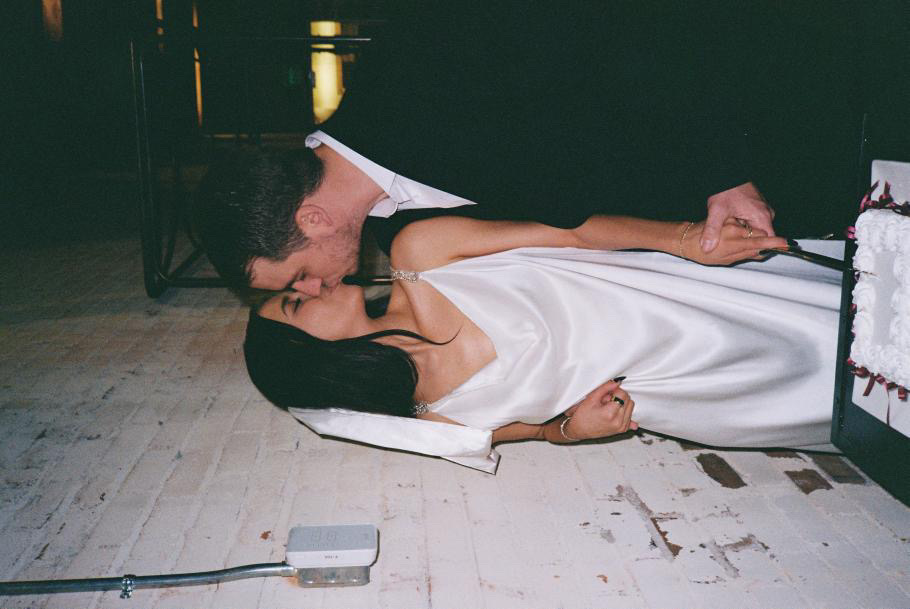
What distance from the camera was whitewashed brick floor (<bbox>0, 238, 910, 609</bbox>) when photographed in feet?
5.06

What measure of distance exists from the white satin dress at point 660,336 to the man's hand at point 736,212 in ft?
0.61

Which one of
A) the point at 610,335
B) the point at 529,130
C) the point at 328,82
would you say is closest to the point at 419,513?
the point at 610,335

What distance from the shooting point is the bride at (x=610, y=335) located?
177 cm

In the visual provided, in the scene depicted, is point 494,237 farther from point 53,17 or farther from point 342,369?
point 53,17

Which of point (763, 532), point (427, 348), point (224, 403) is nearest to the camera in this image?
point (763, 532)

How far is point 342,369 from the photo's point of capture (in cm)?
196

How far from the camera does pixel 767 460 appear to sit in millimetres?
2076

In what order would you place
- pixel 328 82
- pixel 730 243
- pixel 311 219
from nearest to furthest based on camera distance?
pixel 730 243, pixel 311 219, pixel 328 82

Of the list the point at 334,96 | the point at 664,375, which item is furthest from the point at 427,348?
the point at 334,96

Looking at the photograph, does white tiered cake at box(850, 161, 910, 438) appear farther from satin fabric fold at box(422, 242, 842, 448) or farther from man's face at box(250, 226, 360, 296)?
man's face at box(250, 226, 360, 296)

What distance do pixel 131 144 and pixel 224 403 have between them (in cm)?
948

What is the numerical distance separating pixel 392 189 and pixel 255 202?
13.4 inches

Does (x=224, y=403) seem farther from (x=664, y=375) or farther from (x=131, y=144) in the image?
(x=131, y=144)

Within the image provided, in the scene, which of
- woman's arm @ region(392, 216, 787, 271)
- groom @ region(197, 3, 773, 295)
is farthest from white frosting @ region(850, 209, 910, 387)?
woman's arm @ region(392, 216, 787, 271)
